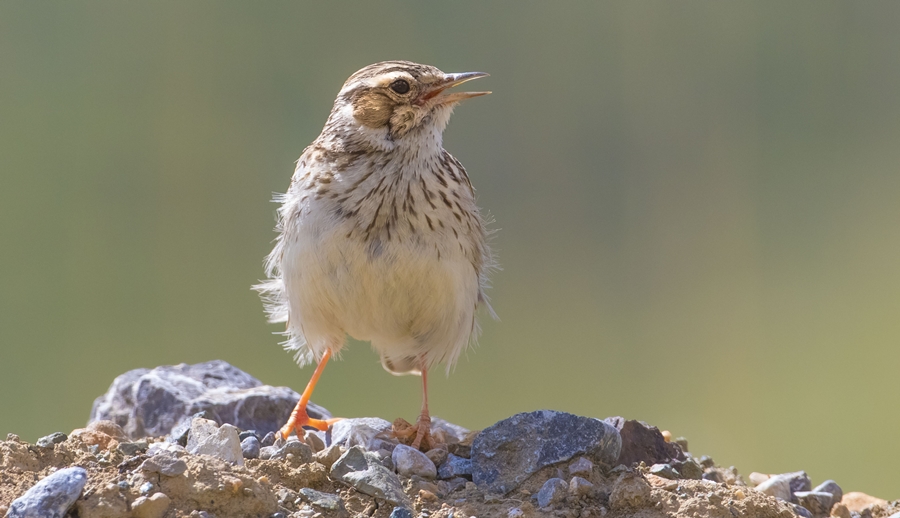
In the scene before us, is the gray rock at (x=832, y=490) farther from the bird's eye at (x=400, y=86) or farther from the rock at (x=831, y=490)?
the bird's eye at (x=400, y=86)

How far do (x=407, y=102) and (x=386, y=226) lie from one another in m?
0.56

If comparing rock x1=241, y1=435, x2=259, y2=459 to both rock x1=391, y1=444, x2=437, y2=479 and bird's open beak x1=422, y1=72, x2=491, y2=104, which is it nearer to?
rock x1=391, y1=444, x2=437, y2=479

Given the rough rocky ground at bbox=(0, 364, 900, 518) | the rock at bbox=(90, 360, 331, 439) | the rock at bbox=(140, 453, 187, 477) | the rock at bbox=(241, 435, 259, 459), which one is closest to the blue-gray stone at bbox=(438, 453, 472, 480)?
the rough rocky ground at bbox=(0, 364, 900, 518)

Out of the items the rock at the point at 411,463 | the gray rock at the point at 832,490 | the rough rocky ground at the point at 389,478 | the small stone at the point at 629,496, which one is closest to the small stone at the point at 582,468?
the rough rocky ground at the point at 389,478

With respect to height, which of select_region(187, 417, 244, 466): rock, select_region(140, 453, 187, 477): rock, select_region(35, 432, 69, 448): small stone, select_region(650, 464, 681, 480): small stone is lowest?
select_region(35, 432, 69, 448): small stone

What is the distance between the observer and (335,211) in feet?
12.6

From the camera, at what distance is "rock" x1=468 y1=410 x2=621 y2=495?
313 centimetres

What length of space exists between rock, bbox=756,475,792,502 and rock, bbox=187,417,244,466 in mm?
1970

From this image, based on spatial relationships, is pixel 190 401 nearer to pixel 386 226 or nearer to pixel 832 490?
pixel 386 226

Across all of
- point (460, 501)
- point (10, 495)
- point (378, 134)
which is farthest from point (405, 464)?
point (378, 134)

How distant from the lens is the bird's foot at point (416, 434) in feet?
12.2

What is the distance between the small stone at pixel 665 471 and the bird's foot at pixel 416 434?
0.91m

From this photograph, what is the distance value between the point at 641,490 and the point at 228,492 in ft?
4.06

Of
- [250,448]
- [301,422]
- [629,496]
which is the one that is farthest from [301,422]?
[629,496]
